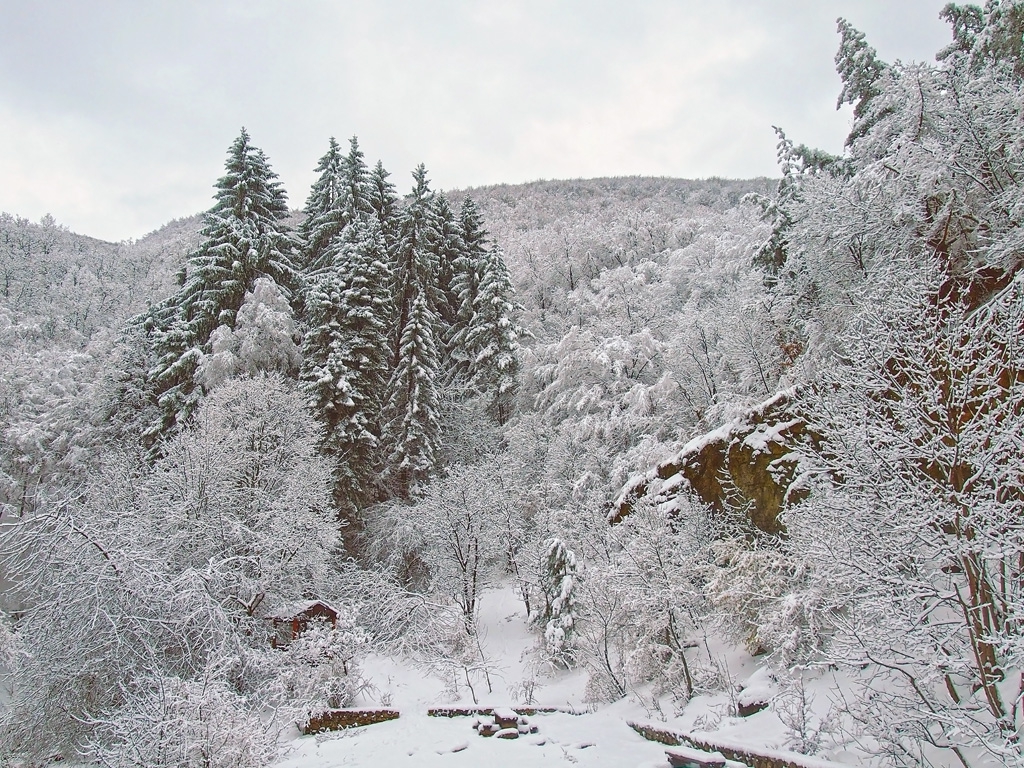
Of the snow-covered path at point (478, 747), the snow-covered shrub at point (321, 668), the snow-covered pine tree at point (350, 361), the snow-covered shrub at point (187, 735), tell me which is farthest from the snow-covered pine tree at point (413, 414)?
the snow-covered shrub at point (187, 735)

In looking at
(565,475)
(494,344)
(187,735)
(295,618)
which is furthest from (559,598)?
(494,344)

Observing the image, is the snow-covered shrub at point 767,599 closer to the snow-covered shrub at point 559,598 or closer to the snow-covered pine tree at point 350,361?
the snow-covered shrub at point 559,598

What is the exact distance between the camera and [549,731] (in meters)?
10.3

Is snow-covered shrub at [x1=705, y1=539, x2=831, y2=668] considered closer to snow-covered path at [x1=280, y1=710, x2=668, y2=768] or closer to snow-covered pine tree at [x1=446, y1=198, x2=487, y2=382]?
snow-covered path at [x1=280, y1=710, x2=668, y2=768]

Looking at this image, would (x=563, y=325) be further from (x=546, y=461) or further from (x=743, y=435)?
(x=743, y=435)

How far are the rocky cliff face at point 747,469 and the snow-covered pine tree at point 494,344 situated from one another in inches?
508

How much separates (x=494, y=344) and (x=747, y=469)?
52.2ft

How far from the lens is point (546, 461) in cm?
2330

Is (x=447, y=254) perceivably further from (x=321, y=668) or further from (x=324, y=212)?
(x=321, y=668)

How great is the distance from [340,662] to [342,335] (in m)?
13.5

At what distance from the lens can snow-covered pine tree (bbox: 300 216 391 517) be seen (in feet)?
72.9

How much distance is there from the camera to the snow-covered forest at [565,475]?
646 cm

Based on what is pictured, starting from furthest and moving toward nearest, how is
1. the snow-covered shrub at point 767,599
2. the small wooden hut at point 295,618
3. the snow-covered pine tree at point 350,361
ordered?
1. the snow-covered pine tree at point 350,361
2. the small wooden hut at point 295,618
3. the snow-covered shrub at point 767,599

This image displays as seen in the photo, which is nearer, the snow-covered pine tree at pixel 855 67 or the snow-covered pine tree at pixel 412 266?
the snow-covered pine tree at pixel 855 67
